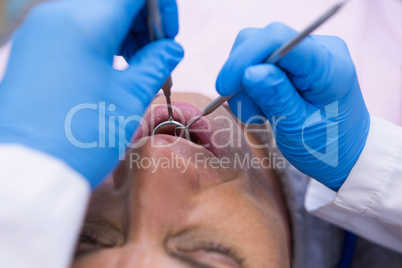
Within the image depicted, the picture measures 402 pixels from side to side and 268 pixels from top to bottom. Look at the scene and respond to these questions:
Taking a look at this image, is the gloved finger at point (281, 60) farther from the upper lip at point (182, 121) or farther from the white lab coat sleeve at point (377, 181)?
the white lab coat sleeve at point (377, 181)

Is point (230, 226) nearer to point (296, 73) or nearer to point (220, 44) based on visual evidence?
point (296, 73)

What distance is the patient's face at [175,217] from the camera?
754 mm

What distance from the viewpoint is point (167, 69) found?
2.73ft

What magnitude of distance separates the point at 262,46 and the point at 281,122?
0.17m

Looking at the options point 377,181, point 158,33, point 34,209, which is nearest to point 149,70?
point 158,33

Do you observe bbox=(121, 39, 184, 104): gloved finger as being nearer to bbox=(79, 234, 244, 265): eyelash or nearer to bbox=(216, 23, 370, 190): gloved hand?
bbox=(216, 23, 370, 190): gloved hand

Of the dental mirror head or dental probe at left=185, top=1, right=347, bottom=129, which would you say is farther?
the dental mirror head

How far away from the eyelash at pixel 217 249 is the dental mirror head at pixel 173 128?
0.83 feet

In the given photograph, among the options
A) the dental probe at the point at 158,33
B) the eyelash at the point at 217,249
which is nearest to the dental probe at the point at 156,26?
the dental probe at the point at 158,33

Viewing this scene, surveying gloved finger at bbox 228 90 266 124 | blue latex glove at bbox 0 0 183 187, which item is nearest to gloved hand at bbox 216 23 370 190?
gloved finger at bbox 228 90 266 124

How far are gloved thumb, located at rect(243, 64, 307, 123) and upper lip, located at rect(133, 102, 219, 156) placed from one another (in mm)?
145

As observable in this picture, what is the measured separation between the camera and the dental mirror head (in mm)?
908

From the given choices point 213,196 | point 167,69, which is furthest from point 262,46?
point 213,196

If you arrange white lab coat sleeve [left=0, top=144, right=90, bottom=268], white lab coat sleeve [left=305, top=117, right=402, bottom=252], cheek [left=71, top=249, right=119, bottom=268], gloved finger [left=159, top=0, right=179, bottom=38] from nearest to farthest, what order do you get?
white lab coat sleeve [left=0, top=144, right=90, bottom=268] < cheek [left=71, top=249, right=119, bottom=268] < gloved finger [left=159, top=0, right=179, bottom=38] < white lab coat sleeve [left=305, top=117, right=402, bottom=252]
